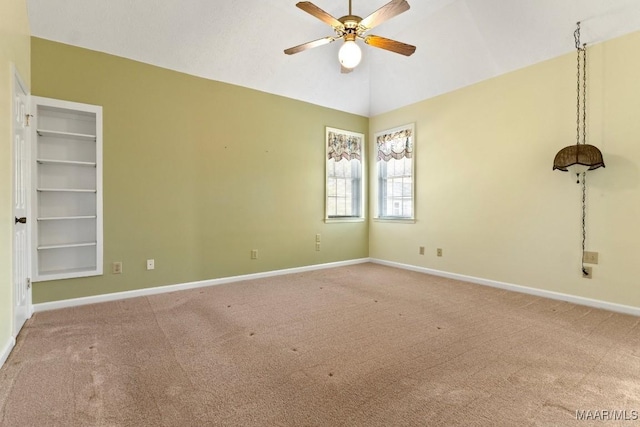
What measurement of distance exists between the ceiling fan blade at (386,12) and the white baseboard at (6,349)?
3.57 metres

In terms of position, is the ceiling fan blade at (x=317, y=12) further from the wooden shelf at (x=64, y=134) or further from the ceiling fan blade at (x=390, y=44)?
the wooden shelf at (x=64, y=134)

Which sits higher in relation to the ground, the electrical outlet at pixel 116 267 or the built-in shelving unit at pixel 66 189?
the built-in shelving unit at pixel 66 189

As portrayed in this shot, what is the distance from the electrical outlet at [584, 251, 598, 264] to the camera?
322cm

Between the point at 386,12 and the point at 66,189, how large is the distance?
3.49 metres

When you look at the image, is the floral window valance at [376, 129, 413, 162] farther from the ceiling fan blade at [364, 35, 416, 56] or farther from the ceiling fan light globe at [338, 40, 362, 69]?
the ceiling fan light globe at [338, 40, 362, 69]

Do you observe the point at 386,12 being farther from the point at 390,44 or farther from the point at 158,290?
the point at 158,290

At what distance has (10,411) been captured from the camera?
158cm

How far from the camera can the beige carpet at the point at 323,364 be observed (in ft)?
5.16

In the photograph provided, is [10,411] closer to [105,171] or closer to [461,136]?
[105,171]

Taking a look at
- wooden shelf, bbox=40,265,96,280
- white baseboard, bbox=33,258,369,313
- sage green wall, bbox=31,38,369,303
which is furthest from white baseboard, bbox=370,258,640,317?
wooden shelf, bbox=40,265,96,280

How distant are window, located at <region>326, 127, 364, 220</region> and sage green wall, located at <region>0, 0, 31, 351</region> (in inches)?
149

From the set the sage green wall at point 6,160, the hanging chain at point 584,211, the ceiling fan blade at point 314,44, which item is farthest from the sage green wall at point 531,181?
the sage green wall at point 6,160

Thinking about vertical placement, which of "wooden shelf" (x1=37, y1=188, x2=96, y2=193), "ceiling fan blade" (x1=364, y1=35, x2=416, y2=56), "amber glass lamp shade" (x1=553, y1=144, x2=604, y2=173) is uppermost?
"ceiling fan blade" (x1=364, y1=35, x2=416, y2=56)

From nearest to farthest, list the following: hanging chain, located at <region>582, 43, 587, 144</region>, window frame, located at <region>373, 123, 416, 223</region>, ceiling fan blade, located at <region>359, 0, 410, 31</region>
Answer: ceiling fan blade, located at <region>359, 0, 410, 31</region>, hanging chain, located at <region>582, 43, 587, 144</region>, window frame, located at <region>373, 123, 416, 223</region>
